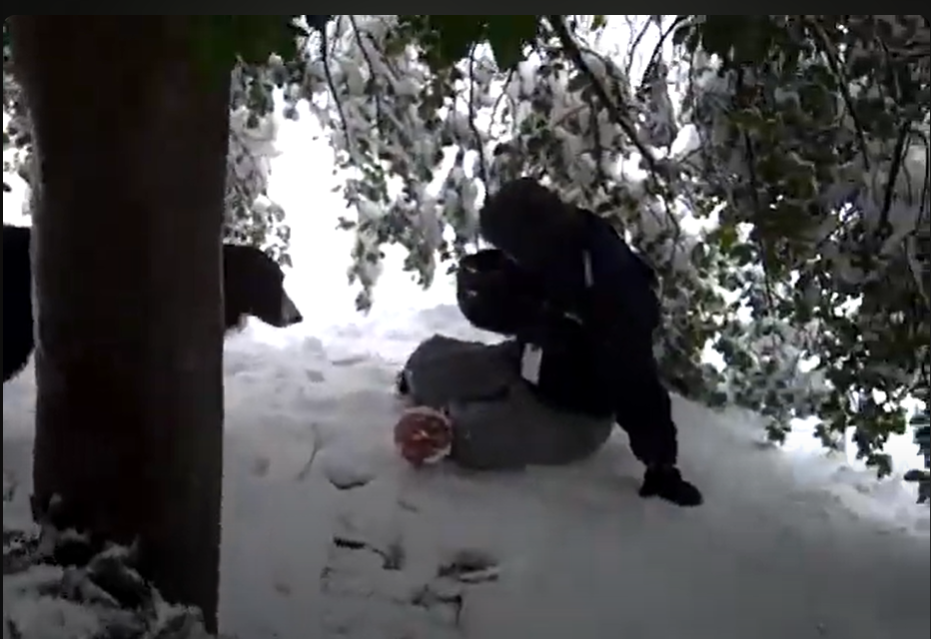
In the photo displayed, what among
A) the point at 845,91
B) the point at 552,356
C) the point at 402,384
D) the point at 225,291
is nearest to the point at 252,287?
the point at 225,291

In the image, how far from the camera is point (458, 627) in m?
0.81

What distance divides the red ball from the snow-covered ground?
0.01 m

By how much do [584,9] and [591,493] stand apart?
0.39 metres

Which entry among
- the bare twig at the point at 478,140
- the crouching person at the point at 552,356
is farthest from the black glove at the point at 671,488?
the bare twig at the point at 478,140

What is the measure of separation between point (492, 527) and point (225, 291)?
29 centimetres

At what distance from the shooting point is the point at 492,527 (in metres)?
0.83

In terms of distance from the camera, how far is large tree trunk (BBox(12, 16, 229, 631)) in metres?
0.79

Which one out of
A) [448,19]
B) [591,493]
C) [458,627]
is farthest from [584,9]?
[458,627]

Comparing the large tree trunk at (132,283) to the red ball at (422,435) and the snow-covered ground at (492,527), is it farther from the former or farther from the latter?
the red ball at (422,435)

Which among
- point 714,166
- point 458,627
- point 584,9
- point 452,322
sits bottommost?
point 458,627

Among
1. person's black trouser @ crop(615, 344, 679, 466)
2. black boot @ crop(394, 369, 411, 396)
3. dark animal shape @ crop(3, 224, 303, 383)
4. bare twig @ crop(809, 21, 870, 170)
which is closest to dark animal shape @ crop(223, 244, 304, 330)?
dark animal shape @ crop(3, 224, 303, 383)

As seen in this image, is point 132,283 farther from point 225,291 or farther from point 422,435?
point 422,435

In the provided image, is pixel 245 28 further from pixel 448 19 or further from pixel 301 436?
pixel 301 436

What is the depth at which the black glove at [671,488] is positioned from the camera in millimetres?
840
